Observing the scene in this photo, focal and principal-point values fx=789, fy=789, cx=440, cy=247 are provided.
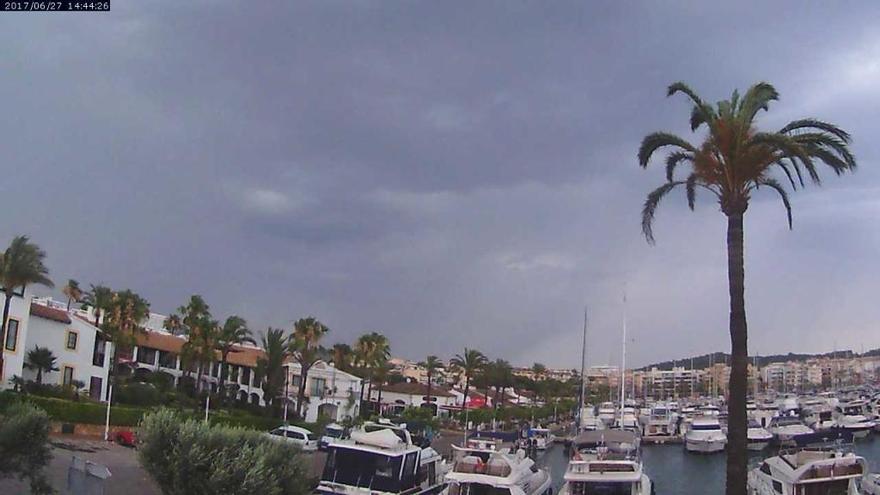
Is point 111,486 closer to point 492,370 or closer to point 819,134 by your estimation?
point 819,134

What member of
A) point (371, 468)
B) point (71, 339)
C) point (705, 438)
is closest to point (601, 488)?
point (371, 468)

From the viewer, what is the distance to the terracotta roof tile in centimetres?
5282

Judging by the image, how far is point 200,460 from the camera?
1352cm

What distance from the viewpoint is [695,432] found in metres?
73.5

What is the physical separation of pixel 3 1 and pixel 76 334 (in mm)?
41580

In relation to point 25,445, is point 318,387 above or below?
below

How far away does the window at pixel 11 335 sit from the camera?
46.7 meters

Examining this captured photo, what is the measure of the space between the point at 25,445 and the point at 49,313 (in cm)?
4236

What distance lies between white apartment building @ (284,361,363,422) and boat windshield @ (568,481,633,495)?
2101 inches

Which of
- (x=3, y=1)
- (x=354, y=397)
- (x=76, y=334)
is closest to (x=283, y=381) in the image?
(x=354, y=397)

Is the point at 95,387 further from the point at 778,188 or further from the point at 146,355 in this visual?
the point at 778,188

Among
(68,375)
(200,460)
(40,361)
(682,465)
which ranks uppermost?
(40,361)

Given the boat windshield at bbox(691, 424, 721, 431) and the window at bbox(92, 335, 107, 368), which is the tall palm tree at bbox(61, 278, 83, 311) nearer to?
the window at bbox(92, 335, 107, 368)

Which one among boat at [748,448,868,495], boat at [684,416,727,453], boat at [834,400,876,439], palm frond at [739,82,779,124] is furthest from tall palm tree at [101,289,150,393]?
boat at [834,400,876,439]
